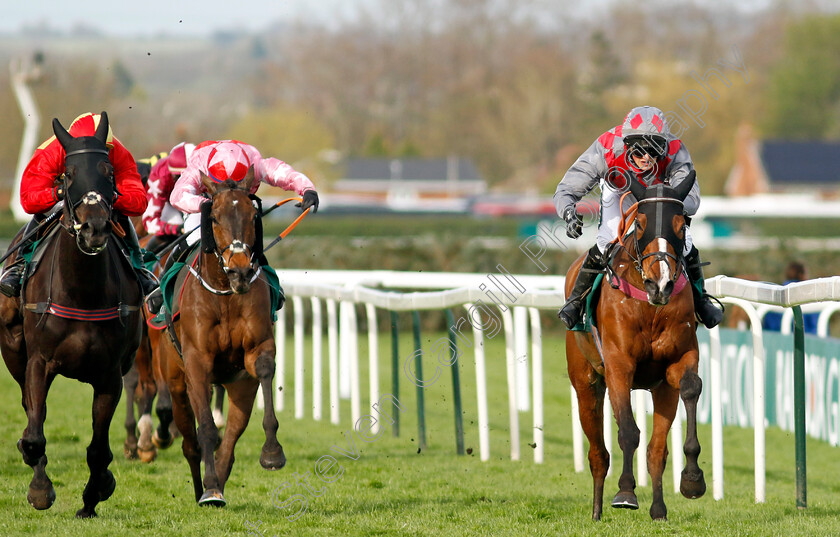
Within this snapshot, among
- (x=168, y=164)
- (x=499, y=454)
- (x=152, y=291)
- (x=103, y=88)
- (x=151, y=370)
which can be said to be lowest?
(x=499, y=454)

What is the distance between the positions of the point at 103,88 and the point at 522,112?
71.0 ft

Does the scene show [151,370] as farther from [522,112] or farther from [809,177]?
[809,177]

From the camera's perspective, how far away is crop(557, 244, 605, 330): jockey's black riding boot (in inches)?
207

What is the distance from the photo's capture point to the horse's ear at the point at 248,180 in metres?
5.19

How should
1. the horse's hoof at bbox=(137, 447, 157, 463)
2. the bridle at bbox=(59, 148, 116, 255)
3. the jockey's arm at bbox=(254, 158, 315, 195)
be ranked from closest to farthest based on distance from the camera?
the bridle at bbox=(59, 148, 116, 255) < the jockey's arm at bbox=(254, 158, 315, 195) < the horse's hoof at bbox=(137, 447, 157, 463)

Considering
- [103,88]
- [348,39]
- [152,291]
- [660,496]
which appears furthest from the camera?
[348,39]

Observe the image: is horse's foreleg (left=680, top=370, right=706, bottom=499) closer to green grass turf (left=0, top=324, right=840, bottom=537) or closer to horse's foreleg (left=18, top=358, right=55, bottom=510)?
green grass turf (left=0, top=324, right=840, bottom=537)

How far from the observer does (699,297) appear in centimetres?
519

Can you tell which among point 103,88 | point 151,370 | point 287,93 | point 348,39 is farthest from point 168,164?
point 287,93

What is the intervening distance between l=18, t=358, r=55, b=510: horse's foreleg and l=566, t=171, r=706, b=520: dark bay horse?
8.05 feet

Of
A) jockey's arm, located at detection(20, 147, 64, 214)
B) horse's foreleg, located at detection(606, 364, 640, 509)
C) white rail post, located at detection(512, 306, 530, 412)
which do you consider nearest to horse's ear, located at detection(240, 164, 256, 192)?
jockey's arm, located at detection(20, 147, 64, 214)

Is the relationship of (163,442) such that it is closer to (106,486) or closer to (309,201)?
(106,486)

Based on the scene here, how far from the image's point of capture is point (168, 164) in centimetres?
702

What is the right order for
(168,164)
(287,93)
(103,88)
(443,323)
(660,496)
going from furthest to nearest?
(287,93), (103,88), (443,323), (168,164), (660,496)
